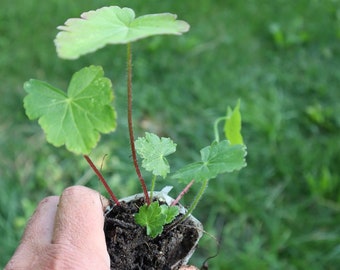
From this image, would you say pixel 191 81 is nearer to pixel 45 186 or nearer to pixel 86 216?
pixel 45 186

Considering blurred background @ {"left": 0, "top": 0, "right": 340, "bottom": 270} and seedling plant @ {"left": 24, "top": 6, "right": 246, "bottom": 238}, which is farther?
blurred background @ {"left": 0, "top": 0, "right": 340, "bottom": 270}

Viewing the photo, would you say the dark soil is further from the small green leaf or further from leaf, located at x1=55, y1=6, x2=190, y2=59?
leaf, located at x1=55, y1=6, x2=190, y2=59

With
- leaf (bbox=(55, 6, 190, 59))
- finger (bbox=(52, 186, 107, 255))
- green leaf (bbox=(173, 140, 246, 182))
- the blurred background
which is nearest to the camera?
leaf (bbox=(55, 6, 190, 59))

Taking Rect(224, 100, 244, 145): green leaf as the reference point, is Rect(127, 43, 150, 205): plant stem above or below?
above

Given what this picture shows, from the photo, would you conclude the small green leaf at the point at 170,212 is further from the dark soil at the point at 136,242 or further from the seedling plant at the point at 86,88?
the seedling plant at the point at 86,88

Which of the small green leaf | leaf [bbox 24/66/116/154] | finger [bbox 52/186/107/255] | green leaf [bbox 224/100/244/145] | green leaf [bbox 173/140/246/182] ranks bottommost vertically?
finger [bbox 52/186/107/255]

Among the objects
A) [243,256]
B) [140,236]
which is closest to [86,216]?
[140,236]

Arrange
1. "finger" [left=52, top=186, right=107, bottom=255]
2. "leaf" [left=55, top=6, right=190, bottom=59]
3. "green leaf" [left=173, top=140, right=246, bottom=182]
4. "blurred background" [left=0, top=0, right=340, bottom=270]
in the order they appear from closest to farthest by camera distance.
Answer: "leaf" [left=55, top=6, right=190, bottom=59] < "green leaf" [left=173, top=140, right=246, bottom=182] < "finger" [left=52, top=186, right=107, bottom=255] < "blurred background" [left=0, top=0, right=340, bottom=270]

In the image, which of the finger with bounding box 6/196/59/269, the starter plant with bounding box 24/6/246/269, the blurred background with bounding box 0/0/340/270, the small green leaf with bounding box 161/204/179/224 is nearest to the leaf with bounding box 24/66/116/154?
the starter plant with bounding box 24/6/246/269
